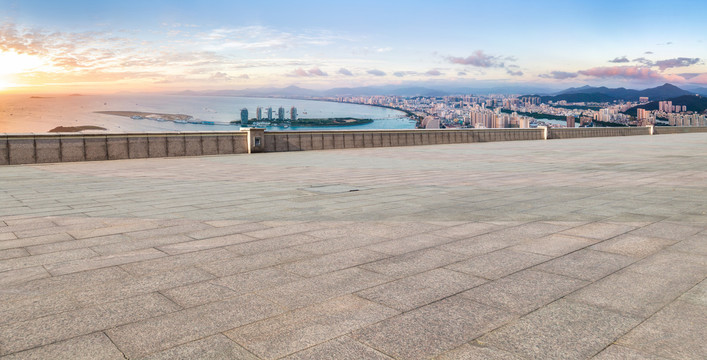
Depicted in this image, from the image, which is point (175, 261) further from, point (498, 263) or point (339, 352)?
point (498, 263)

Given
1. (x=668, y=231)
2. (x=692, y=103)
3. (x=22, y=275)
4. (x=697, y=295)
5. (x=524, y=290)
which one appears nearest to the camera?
(x=697, y=295)

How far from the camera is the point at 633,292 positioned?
4.31 meters

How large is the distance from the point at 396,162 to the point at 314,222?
10621 millimetres

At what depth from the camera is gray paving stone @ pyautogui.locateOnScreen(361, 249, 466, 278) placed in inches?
195

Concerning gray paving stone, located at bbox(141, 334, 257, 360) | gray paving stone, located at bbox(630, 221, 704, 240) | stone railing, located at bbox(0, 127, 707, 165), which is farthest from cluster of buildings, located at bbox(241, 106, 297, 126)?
gray paving stone, located at bbox(141, 334, 257, 360)

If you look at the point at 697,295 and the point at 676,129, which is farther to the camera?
the point at 676,129

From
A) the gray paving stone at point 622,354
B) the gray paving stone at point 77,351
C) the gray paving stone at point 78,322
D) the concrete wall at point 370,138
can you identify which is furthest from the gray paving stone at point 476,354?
the concrete wall at point 370,138

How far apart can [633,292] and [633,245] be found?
73.0 inches

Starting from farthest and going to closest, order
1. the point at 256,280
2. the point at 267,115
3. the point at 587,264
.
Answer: the point at 267,115 < the point at 587,264 < the point at 256,280

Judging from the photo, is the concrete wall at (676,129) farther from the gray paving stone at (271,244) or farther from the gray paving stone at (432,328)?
the gray paving stone at (432,328)

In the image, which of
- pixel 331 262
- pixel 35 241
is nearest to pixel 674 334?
pixel 331 262

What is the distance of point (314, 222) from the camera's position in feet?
24.0

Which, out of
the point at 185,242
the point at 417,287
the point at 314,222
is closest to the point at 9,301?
the point at 185,242

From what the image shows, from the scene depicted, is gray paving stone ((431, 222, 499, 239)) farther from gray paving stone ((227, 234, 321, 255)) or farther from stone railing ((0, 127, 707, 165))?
stone railing ((0, 127, 707, 165))
